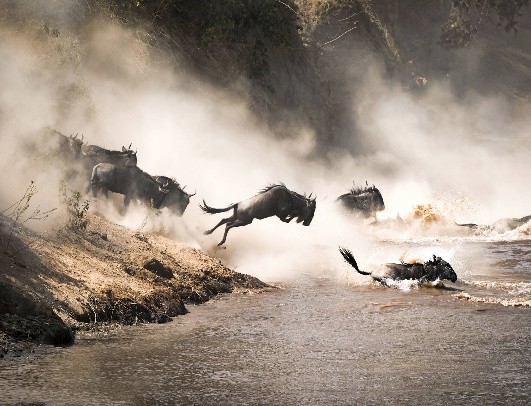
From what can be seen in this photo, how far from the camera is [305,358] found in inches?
412

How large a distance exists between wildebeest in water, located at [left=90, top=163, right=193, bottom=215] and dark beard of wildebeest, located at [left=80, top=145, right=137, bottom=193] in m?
0.22

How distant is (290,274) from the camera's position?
18.8 meters

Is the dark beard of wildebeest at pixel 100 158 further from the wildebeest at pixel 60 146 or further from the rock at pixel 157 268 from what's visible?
the rock at pixel 157 268

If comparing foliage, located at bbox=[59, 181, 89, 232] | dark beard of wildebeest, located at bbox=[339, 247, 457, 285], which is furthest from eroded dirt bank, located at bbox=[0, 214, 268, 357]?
dark beard of wildebeest, located at bbox=[339, 247, 457, 285]

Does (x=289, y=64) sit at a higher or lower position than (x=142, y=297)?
higher

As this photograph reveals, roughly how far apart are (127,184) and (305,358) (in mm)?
11369

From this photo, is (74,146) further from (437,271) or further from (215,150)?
(215,150)

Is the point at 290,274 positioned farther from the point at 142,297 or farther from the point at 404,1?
the point at 404,1

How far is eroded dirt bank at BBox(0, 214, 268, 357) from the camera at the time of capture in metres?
10.7

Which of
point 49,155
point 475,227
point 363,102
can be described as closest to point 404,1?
point 363,102

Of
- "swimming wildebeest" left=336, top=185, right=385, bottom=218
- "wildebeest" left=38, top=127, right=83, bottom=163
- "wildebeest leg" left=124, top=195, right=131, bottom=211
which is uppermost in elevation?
"swimming wildebeest" left=336, top=185, right=385, bottom=218

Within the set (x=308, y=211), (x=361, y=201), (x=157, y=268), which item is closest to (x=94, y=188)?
(x=308, y=211)

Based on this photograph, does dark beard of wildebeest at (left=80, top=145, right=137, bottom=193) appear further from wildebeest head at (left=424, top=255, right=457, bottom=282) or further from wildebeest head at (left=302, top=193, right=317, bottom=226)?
wildebeest head at (left=424, top=255, right=457, bottom=282)

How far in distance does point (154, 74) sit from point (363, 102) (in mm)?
15893
